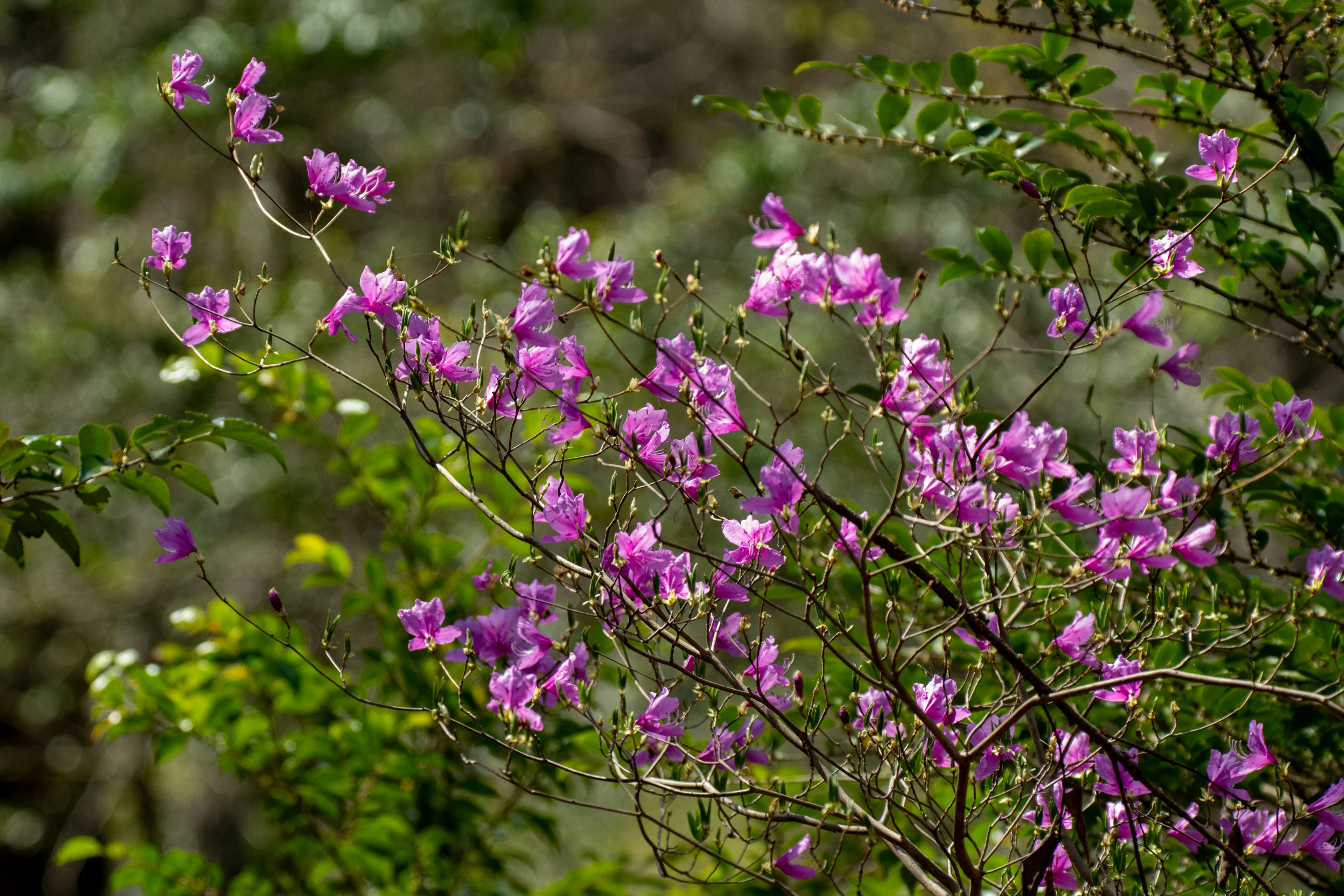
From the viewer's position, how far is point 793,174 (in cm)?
516

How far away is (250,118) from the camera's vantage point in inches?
41.8

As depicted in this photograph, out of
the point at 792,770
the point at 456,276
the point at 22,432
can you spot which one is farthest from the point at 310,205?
the point at 456,276

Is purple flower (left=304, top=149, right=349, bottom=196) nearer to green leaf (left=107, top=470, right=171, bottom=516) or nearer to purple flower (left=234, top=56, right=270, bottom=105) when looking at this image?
purple flower (left=234, top=56, right=270, bottom=105)

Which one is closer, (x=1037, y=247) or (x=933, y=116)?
(x=1037, y=247)

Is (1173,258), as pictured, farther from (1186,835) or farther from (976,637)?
(1186,835)

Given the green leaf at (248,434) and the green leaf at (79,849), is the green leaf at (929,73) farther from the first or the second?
the green leaf at (79,849)

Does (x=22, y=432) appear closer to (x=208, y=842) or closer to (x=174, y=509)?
(x=174, y=509)

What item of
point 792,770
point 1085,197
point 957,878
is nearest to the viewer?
point 957,878

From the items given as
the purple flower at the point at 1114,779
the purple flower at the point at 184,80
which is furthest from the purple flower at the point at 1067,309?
the purple flower at the point at 184,80

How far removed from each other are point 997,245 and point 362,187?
2.37ft

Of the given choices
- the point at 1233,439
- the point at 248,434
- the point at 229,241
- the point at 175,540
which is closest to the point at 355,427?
the point at 248,434

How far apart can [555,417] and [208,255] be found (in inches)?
207

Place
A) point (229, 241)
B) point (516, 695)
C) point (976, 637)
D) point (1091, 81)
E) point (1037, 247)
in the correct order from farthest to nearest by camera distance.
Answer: point (229, 241)
point (1091, 81)
point (1037, 247)
point (976, 637)
point (516, 695)

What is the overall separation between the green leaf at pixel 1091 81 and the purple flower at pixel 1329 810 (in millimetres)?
827
